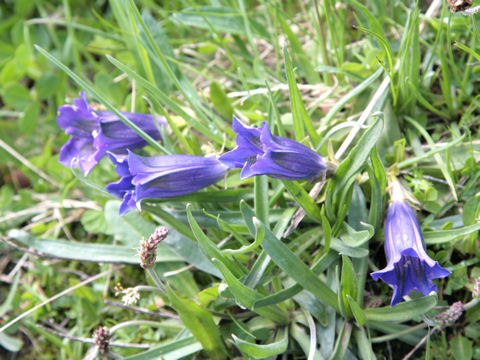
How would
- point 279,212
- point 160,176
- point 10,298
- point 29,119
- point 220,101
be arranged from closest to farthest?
point 160,176 → point 279,212 → point 220,101 → point 10,298 → point 29,119

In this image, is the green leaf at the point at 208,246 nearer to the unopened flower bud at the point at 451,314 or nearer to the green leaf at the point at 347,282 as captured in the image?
the green leaf at the point at 347,282

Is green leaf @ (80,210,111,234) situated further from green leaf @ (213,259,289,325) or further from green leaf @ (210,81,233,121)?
green leaf @ (213,259,289,325)

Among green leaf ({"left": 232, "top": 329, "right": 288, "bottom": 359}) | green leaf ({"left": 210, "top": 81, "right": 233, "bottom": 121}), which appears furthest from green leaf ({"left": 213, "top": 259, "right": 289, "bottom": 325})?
green leaf ({"left": 210, "top": 81, "right": 233, "bottom": 121})

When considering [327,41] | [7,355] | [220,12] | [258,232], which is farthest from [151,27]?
[7,355]

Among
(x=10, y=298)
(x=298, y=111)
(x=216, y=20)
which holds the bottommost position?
(x=10, y=298)

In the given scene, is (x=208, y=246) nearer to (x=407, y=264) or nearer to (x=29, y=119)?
(x=407, y=264)

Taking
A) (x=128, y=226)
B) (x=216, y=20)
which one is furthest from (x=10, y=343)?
(x=216, y=20)

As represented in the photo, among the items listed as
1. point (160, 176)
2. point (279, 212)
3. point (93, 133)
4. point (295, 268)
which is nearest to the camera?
point (295, 268)
